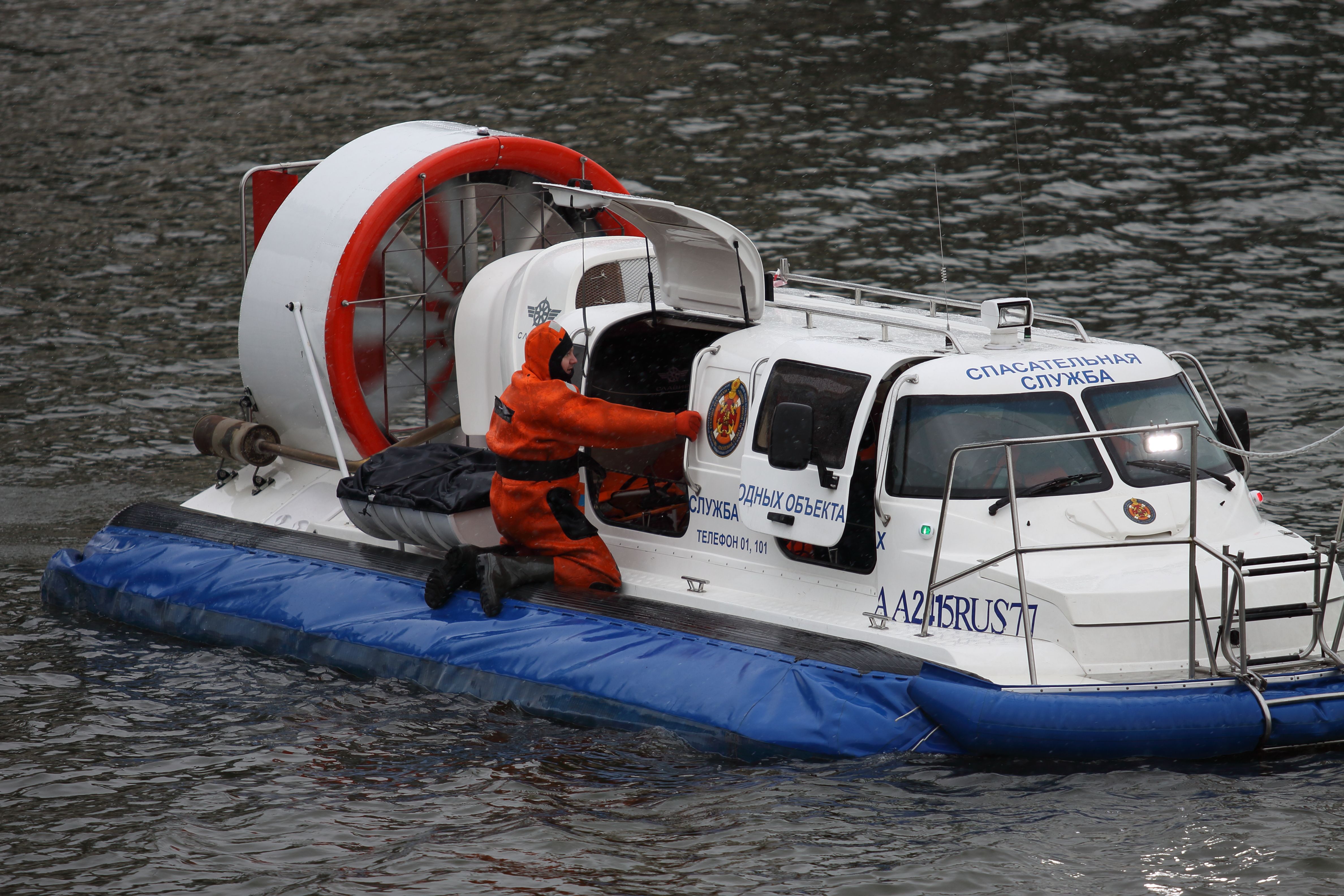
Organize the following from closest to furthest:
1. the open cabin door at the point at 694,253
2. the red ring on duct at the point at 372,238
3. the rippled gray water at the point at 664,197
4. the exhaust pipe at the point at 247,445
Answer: the rippled gray water at the point at 664,197 → the open cabin door at the point at 694,253 → the red ring on duct at the point at 372,238 → the exhaust pipe at the point at 247,445

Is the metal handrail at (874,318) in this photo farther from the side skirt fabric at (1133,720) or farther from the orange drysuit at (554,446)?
the side skirt fabric at (1133,720)

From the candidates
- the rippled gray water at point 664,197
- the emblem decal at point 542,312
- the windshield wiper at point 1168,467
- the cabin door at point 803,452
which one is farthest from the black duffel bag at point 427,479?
the windshield wiper at point 1168,467

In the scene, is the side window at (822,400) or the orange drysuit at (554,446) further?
the orange drysuit at (554,446)

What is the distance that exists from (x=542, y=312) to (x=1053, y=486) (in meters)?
3.03

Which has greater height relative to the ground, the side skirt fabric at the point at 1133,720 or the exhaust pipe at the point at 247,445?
the exhaust pipe at the point at 247,445

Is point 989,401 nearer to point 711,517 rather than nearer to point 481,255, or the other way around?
point 711,517

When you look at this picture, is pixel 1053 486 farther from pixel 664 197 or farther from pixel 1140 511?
pixel 664 197

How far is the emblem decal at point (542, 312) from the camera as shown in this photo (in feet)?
27.1

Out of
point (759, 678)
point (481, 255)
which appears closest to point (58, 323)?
point (481, 255)

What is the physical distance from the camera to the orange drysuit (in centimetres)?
727

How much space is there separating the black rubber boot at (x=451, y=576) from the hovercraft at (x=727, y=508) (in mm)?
92

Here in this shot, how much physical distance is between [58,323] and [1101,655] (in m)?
11.2

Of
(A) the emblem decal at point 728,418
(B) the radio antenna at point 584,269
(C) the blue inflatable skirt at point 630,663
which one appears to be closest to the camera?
(C) the blue inflatable skirt at point 630,663

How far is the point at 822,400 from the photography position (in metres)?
6.88
